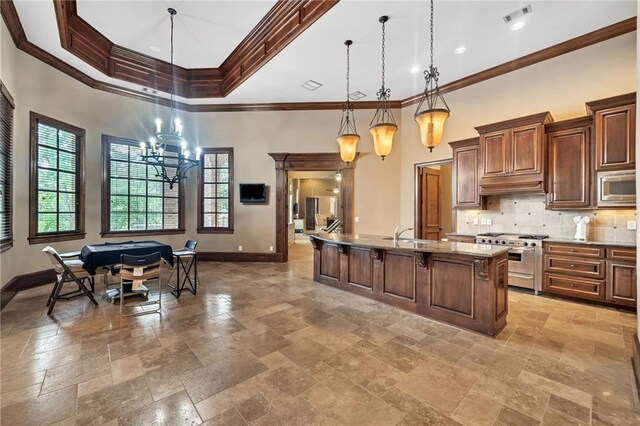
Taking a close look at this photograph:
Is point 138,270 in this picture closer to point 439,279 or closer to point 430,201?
point 439,279

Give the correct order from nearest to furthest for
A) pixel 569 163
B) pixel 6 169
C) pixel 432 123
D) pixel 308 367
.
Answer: pixel 308 367 → pixel 432 123 → pixel 6 169 → pixel 569 163

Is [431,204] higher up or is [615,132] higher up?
[615,132]

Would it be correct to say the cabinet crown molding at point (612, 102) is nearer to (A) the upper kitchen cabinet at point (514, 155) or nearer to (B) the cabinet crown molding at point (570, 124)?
(B) the cabinet crown molding at point (570, 124)

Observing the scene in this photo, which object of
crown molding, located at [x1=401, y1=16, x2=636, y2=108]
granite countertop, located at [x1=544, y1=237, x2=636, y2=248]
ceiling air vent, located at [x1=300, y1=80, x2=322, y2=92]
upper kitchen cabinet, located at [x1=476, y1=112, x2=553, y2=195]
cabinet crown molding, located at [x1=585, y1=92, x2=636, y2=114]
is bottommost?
granite countertop, located at [x1=544, y1=237, x2=636, y2=248]

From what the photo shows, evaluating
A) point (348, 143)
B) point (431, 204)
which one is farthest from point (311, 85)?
point (431, 204)

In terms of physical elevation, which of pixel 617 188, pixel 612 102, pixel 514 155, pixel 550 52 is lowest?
pixel 617 188

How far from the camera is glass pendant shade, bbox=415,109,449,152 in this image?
9.70 feet

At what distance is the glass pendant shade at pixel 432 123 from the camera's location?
2955 mm

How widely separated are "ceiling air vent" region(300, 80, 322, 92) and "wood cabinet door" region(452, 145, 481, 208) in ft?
9.96

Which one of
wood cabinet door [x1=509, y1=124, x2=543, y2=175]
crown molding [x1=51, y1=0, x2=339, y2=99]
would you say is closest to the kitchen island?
wood cabinet door [x1=509, y1=124, x2=543, y2=175]

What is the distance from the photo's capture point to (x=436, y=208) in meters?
6.60

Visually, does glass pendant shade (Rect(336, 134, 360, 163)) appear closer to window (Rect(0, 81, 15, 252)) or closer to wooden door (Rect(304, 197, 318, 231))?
window (Rect(0, 81, 15, 252))

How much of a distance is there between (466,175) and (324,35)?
3.45 m

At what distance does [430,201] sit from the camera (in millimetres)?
6457
